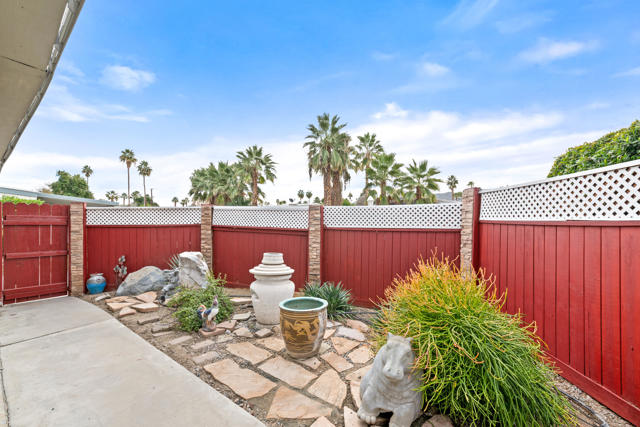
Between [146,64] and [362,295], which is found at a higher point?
[146,64]

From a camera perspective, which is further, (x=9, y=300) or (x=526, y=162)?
(x=526, y=162)

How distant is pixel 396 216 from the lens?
4.37 meters

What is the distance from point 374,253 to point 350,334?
5.06 ft

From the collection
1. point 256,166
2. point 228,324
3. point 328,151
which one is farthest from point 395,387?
point 256,166

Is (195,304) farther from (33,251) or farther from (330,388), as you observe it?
(33,251)

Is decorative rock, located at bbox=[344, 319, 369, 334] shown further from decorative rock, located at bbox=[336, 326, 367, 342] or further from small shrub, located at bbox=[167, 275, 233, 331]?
small shrub, located at bbox=[167, 275, 233, 331]

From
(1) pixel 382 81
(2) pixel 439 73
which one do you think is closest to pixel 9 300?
(1) pixel 382 81

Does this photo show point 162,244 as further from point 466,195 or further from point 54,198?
point 54,198

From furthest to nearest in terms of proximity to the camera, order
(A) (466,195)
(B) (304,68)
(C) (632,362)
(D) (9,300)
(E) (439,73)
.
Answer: (B) (304,68), (E) (439,73), (D) (9,300), (A) (466,195), (C) (632,362)

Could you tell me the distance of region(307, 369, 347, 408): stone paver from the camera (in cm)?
207

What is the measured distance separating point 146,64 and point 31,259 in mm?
4742

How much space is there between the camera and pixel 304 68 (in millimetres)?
6930

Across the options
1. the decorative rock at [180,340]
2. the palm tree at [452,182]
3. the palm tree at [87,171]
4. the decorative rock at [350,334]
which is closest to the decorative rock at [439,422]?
the decorative rock at [350,334]

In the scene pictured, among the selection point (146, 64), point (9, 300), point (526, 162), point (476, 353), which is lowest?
point (9, 300)
